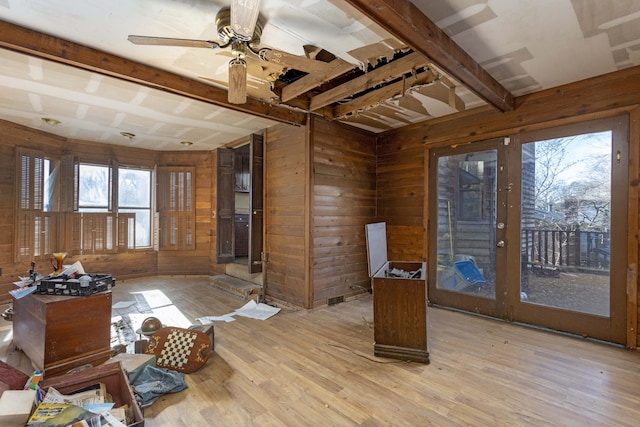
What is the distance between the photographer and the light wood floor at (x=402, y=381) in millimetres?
1923

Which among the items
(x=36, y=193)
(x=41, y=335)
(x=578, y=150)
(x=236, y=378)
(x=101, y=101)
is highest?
(x=101, y=101)

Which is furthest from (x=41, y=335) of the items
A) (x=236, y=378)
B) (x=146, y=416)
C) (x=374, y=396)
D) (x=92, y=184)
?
(x=92, y=184)

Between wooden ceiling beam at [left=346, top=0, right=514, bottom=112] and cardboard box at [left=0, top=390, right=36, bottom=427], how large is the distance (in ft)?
8.90

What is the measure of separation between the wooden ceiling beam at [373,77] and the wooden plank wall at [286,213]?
2.25ft

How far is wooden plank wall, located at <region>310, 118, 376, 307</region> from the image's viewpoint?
4129mm

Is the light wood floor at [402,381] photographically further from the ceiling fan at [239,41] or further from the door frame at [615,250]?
the ceiling fan at [239,41]

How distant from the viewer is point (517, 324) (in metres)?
3.48

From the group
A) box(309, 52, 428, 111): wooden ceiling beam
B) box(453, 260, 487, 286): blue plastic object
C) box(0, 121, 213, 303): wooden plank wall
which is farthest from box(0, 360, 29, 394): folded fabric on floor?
box(453, 260, 487, 286): blue plastic object

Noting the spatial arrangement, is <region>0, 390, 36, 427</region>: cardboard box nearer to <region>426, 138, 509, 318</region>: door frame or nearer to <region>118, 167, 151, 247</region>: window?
<region>426, 138, 509, 318</region>: door frame

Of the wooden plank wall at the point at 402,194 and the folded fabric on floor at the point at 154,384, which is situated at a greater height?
the wooden plank wall at the point at 402,194

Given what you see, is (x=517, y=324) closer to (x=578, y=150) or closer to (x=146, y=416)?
(x=578, y=150)

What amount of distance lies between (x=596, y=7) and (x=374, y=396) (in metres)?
2.99

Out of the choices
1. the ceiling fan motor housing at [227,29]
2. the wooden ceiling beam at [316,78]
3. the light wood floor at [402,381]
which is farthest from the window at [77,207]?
the ceiling fan motor housing at [227,29]

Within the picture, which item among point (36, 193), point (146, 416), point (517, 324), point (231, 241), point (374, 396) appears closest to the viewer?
point (146, 416)
